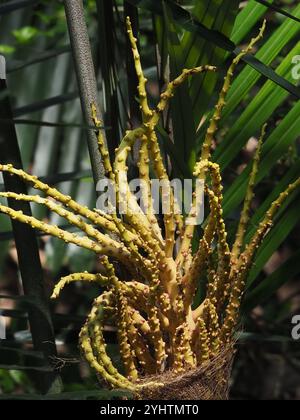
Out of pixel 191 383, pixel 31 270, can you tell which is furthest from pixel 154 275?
pixel 31 270

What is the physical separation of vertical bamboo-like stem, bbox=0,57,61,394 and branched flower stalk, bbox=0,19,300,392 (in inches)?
6.0

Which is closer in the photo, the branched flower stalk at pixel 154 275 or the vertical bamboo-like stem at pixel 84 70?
the branched flower stalk at pixel 154 275

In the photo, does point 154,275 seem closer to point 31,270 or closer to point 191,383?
point 191,383

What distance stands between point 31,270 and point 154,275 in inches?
A: 9.7

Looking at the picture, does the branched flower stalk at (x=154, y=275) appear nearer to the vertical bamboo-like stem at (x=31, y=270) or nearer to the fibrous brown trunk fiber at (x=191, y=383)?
the fibrous brown trunk fiber at (x=191, y=383)

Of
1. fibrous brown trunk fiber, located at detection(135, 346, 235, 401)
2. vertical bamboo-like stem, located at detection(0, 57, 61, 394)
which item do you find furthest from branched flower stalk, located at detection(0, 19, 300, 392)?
vertical bamboo-like stem, located at detection(0, 57, 61, 394)

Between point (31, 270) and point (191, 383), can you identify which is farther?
point (31, 270)

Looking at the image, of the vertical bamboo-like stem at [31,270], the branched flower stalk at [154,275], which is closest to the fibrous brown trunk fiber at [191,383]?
the branched flower stalk at [154,275]

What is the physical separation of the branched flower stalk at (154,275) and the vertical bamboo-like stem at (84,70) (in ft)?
0.25

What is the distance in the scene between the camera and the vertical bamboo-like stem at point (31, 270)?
1.05m

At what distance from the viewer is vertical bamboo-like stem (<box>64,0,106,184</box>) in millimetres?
994

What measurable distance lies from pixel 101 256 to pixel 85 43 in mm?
252

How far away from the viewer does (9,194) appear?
84 cm

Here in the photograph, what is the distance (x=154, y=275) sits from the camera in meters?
0.86
